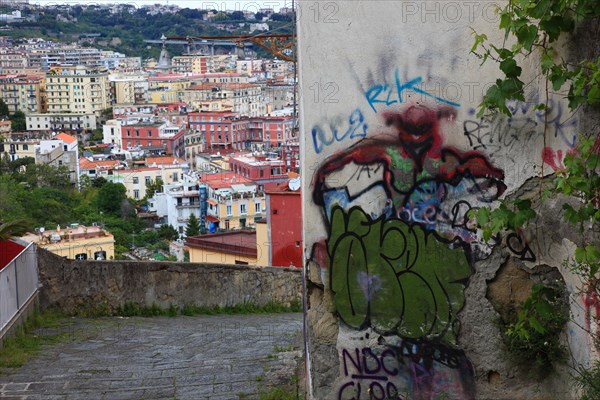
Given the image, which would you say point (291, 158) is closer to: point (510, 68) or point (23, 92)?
point (510, 68)

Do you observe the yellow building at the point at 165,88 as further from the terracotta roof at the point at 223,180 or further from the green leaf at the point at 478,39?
the green leaf at the point at 478,39

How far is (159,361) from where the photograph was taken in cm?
788

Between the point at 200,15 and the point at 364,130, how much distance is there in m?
151

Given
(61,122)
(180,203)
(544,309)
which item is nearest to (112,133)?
(61,122)

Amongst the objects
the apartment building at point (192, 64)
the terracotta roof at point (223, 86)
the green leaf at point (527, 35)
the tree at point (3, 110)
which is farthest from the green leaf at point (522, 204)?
the apartment building at point (192, 64)

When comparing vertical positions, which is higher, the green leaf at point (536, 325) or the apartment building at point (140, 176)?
the green leaf at point (536, 325)

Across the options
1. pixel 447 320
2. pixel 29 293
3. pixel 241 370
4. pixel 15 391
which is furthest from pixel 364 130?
pixel 29 293

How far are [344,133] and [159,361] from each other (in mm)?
3553

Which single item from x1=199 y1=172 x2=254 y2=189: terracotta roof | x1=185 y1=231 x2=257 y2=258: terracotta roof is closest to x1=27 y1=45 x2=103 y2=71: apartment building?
x1=199 y1=172 x2=254 y2=189: terracotta roof

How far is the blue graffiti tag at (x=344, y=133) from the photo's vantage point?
5148mm

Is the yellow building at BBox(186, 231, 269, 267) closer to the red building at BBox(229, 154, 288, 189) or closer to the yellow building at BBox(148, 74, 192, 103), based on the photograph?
the red building at BBox(229, 154, 288, 189)

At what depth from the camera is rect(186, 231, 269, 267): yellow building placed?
66.7ft

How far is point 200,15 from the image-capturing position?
152125 mm

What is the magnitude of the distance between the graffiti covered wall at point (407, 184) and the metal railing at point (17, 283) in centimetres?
422
